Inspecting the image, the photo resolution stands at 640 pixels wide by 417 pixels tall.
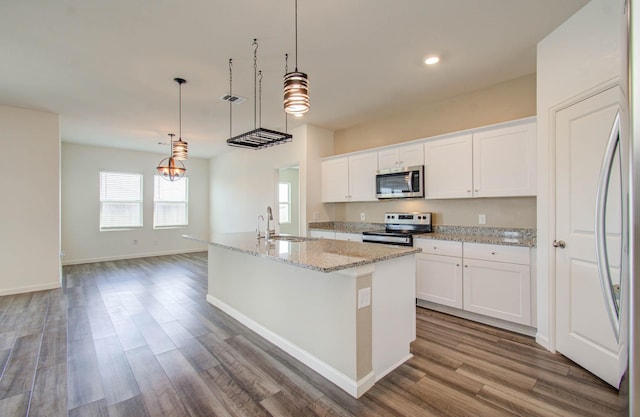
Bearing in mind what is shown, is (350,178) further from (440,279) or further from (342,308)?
(342,308)

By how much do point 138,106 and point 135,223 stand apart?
4214mm

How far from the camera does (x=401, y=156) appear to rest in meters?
4.22

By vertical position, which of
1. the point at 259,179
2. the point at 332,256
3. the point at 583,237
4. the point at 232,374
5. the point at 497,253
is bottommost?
the point at 232,374

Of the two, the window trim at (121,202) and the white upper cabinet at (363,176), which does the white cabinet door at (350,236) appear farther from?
the window trim at (121,202)

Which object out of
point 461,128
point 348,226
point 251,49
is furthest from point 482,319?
point 251,49

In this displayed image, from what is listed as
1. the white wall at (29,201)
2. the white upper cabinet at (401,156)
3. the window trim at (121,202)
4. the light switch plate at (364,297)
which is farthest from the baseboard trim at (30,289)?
the white upper cabinet at (401,156)

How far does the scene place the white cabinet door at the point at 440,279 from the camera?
11.0 ft

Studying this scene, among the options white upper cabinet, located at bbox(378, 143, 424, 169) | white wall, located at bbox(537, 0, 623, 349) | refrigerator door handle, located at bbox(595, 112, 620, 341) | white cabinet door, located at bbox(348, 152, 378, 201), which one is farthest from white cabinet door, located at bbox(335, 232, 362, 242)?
refrigerator door handle, located at bbox(595, 112, 620, 341)

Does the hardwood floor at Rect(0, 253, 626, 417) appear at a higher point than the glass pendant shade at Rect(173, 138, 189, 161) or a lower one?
lower

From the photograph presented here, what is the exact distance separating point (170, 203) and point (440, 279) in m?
7.21

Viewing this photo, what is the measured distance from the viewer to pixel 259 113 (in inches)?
183

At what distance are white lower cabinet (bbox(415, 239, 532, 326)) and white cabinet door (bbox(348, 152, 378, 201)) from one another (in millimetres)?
1234

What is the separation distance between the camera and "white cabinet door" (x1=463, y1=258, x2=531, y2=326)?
2.89 m

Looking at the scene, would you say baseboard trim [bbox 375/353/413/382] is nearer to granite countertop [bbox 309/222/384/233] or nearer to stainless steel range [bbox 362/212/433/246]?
stainless steel range [bbox 362/212/433/246]
